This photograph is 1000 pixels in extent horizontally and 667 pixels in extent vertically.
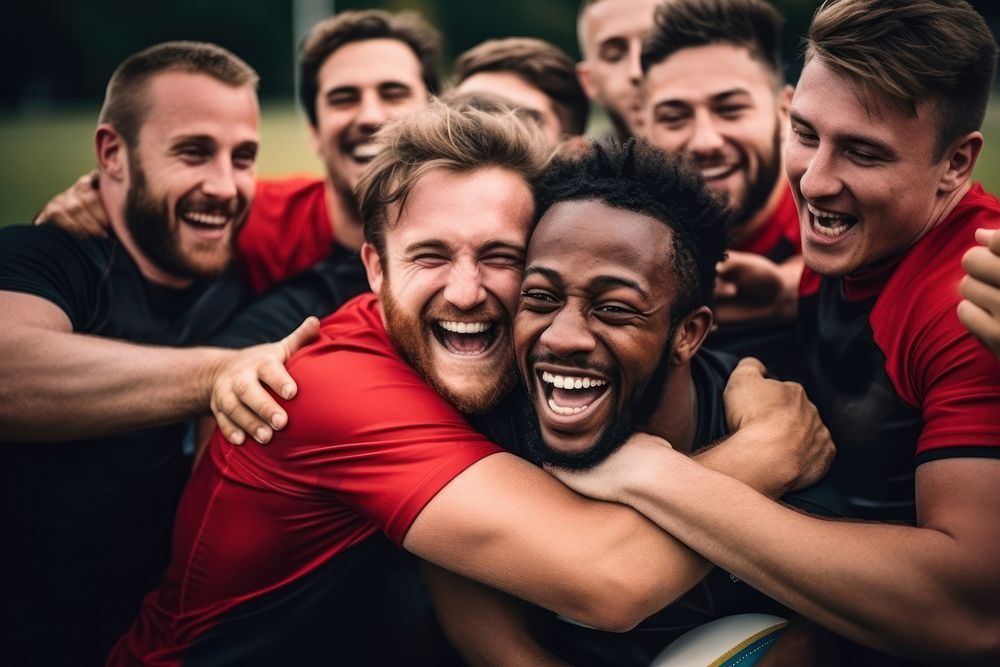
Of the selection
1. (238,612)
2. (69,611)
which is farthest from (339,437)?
(69,611)

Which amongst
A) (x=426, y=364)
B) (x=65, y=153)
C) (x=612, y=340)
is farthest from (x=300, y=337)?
(x=65, y=153)

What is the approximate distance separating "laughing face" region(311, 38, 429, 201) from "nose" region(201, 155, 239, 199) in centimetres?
94

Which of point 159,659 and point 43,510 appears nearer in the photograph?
point 159,659

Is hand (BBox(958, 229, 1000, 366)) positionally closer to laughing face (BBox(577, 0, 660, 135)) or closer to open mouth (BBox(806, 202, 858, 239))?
open mouth (BBox(806, 202, 858, 239))

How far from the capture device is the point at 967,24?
11.2 feet

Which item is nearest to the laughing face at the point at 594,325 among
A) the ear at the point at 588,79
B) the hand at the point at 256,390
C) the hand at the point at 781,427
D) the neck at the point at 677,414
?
the neck at the point at 677,414

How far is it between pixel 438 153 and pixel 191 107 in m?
1.72

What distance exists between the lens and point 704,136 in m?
5.08

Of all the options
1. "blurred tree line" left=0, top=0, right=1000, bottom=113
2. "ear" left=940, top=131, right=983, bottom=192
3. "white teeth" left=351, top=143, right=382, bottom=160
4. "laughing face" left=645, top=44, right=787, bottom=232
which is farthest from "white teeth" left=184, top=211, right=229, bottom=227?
"blurred tree line" left=0, top=0, right=1000, bottom=113

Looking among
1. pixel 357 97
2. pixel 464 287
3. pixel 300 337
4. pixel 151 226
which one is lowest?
pixel 300 337

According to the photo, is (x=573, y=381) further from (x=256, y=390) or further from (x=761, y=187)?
(x=761, y=187)

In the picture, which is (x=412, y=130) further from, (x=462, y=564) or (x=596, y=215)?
(x=462, y=564)

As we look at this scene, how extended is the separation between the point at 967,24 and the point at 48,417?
370 centimetres

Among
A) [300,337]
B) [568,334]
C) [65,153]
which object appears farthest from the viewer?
[65,153]
